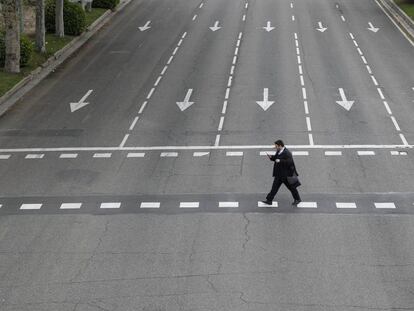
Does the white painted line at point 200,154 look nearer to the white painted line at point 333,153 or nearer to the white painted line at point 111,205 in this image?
the white painted line at point 333,153

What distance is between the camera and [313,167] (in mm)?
23203

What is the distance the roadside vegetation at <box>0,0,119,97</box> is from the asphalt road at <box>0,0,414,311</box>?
1484mm

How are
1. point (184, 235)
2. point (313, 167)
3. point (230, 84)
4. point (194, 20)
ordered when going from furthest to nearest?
point (194, 20), point (230, 84), point (313, 167), point (184, 235)

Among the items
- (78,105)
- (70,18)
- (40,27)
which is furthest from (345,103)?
(70,18)

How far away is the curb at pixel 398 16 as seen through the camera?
155 ft

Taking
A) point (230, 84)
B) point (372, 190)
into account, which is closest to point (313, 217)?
point (372, 190)

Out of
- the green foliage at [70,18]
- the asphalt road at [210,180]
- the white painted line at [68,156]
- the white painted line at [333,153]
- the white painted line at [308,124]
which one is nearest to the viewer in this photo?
the asphalt road at [210,180]

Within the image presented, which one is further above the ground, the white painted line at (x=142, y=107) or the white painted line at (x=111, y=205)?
the white painted line at (x=111, y=205)

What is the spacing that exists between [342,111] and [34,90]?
1300cm

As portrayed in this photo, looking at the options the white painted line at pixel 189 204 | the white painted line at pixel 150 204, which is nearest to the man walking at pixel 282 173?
the white painted line at pixel 189 204

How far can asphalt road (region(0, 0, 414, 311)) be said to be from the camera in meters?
15.1

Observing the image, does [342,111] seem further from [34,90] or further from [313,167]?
[34,90]

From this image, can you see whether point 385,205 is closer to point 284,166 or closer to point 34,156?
point 284,166

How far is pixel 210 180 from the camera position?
22062 mm
